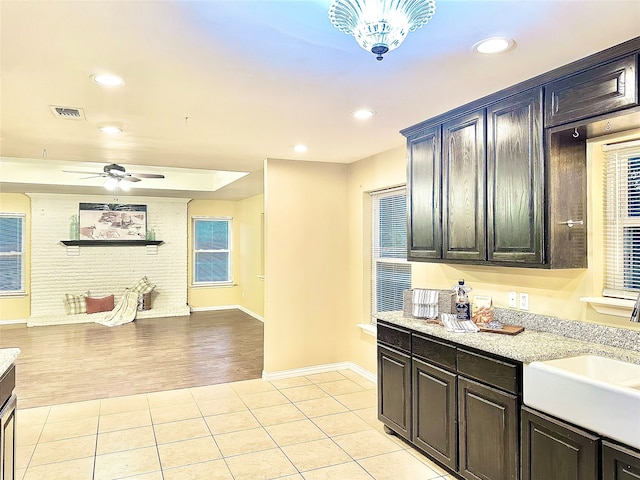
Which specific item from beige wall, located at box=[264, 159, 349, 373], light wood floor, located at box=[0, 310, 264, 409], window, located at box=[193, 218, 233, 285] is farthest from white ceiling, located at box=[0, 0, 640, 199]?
window, located at box=[193, 218, 233, 285]

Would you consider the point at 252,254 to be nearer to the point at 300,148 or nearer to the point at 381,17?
the point at 300,148

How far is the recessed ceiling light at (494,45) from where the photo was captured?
6.73 ft

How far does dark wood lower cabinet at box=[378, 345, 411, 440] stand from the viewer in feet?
10.5

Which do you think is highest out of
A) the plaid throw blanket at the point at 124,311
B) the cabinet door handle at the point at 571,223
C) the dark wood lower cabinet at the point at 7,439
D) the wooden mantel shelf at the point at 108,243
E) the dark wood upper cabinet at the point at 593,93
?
the dark wood upper cabinet at the point at 593,93

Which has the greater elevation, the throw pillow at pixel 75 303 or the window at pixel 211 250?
the window at pixel 211 250

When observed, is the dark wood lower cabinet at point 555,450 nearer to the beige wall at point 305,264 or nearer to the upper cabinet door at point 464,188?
the upper cabinet door at point 464,188

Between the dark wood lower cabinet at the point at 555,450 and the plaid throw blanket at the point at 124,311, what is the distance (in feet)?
25.1

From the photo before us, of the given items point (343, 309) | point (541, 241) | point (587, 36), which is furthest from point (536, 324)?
point (343, 309)

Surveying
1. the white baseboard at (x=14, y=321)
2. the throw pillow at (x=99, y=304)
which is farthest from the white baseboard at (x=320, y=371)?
the white baseboard at (x=14, y=321)

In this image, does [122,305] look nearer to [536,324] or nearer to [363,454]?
[363,454]

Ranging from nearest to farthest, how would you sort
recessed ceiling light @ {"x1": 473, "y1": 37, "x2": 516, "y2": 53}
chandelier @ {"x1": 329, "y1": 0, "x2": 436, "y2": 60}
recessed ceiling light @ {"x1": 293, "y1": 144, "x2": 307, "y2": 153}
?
chandelier @ {"x1": 329, "y1": 0, "x2": 436, "y2": 60}, recessed ceiling light @ {"x1": 473, "y1": 37, "x2": 516, "y2": 53}, recessed ceiling light @ {"x1": 293, "y1": 144, "x2": 307, "y2": 153}

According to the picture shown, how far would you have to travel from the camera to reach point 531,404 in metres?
2.24

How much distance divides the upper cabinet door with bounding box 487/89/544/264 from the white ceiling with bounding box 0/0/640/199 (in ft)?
0.65

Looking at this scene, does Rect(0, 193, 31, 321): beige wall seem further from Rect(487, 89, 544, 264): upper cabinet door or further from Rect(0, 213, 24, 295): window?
Rect(487, 89, 544, 264): upper cabinet door
